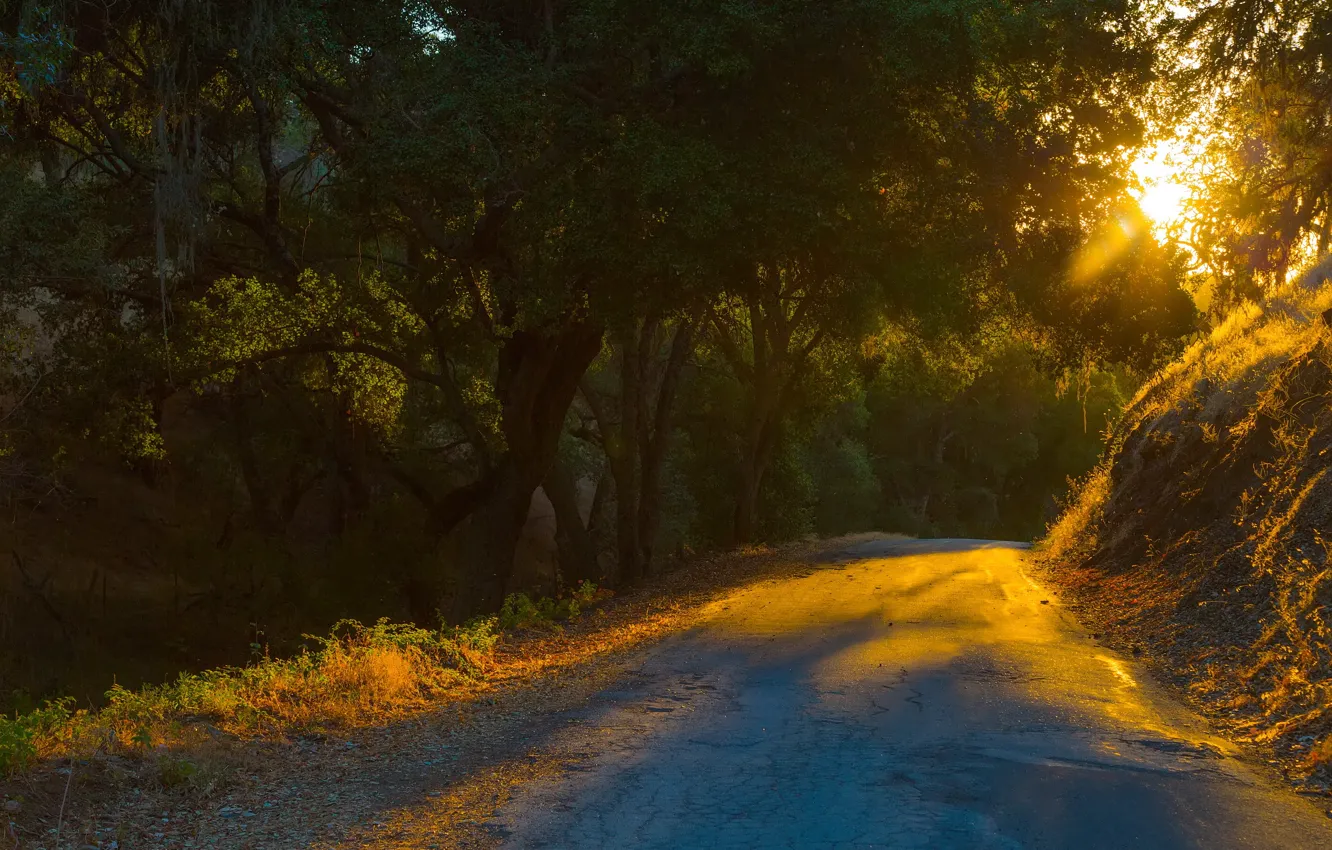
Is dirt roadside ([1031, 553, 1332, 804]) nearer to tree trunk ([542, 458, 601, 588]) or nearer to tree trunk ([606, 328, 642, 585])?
tree trunk ([606, 328, 642, 585])

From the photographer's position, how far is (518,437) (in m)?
20.0

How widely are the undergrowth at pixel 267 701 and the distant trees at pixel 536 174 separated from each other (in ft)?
19.0

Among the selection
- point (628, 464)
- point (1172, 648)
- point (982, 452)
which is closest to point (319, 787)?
point (1172, 648)

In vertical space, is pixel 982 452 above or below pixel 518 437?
below

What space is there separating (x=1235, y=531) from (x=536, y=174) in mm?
9621

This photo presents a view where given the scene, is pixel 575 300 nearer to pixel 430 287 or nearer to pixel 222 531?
pixel 430 287

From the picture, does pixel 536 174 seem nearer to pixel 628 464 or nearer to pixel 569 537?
pixel 628 464

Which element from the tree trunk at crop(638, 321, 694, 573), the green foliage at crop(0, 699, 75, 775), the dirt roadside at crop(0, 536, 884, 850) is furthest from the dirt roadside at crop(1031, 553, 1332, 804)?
the tree trunk at crop(638, 321, 694, 573)

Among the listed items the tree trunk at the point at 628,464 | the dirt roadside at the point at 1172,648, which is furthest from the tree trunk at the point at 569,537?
the dirt roadside at the point at 1172,648

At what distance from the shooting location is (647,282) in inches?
643

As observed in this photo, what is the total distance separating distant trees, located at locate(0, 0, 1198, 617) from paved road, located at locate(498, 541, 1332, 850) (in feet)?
19.6

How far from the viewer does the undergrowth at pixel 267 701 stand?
7062 mm

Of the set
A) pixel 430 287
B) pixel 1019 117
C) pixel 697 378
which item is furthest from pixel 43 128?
pixel 697 378

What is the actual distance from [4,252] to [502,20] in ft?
24.3
